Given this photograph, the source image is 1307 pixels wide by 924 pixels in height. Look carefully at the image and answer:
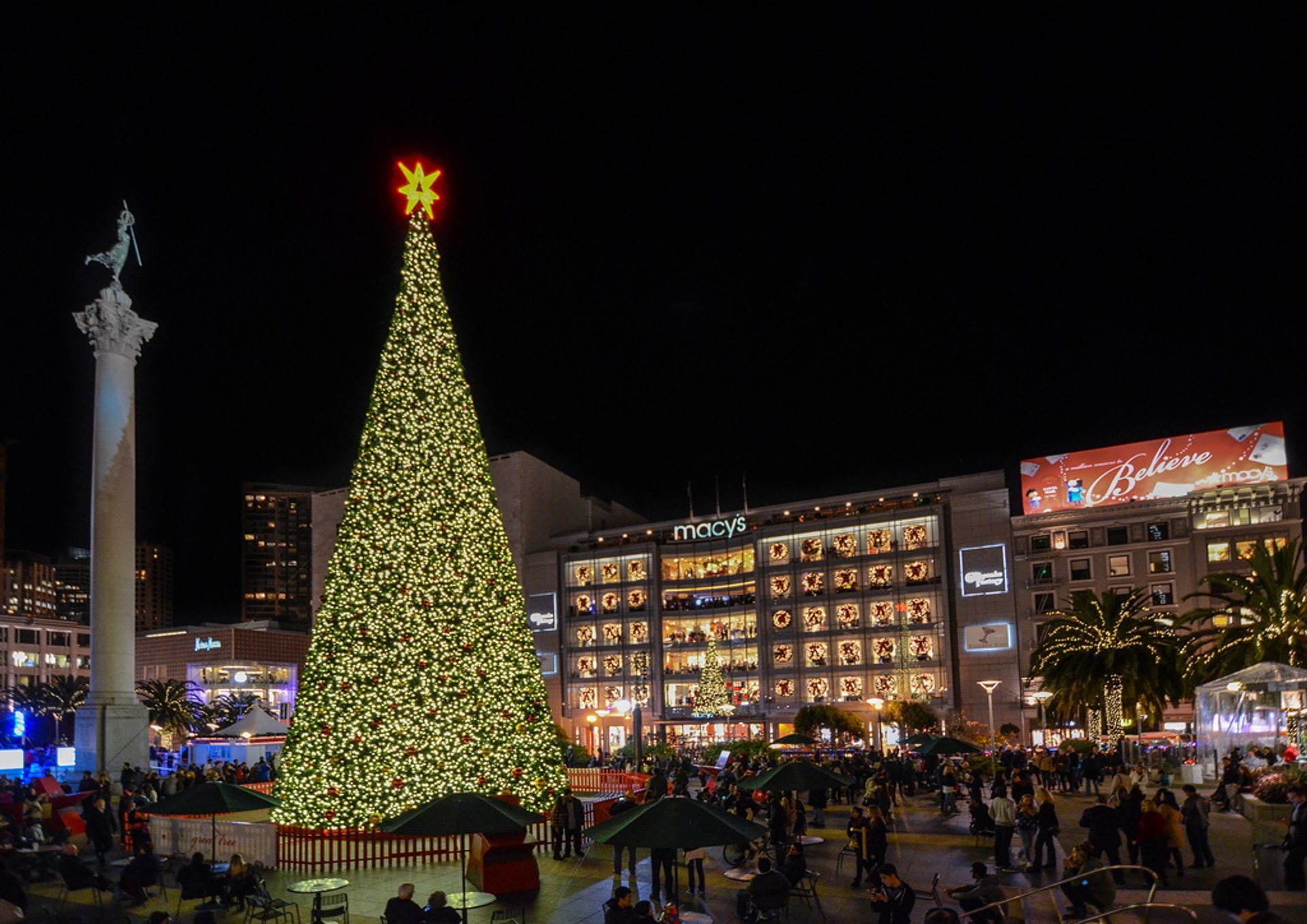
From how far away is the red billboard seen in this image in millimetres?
69125

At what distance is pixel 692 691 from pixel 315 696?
60489mm

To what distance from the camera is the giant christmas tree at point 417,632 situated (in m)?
20.3

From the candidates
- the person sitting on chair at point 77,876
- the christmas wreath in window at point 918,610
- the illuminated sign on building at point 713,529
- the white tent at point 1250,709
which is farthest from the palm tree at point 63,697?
the white tent at point 1250,709

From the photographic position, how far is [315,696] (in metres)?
20.7

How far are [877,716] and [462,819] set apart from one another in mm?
59804

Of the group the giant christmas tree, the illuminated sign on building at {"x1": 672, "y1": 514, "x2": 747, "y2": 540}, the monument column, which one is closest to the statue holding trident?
the monument column

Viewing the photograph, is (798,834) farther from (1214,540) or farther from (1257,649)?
(1214,540)

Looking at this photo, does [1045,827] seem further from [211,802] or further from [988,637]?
[988,637]

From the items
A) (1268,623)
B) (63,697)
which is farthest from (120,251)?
(63,697)

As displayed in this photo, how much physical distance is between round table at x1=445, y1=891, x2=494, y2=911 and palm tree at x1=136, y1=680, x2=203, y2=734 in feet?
224

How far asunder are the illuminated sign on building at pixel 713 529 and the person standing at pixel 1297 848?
2488 inches

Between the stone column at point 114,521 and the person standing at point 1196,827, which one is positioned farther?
the stone column at point 114,521

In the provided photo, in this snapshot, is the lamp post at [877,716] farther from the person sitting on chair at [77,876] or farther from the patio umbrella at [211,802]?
the person sitting on chair at [77,876]

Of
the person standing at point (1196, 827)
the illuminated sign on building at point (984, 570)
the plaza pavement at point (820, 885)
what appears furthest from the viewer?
the illuminated sign on building at point (984, 570)
